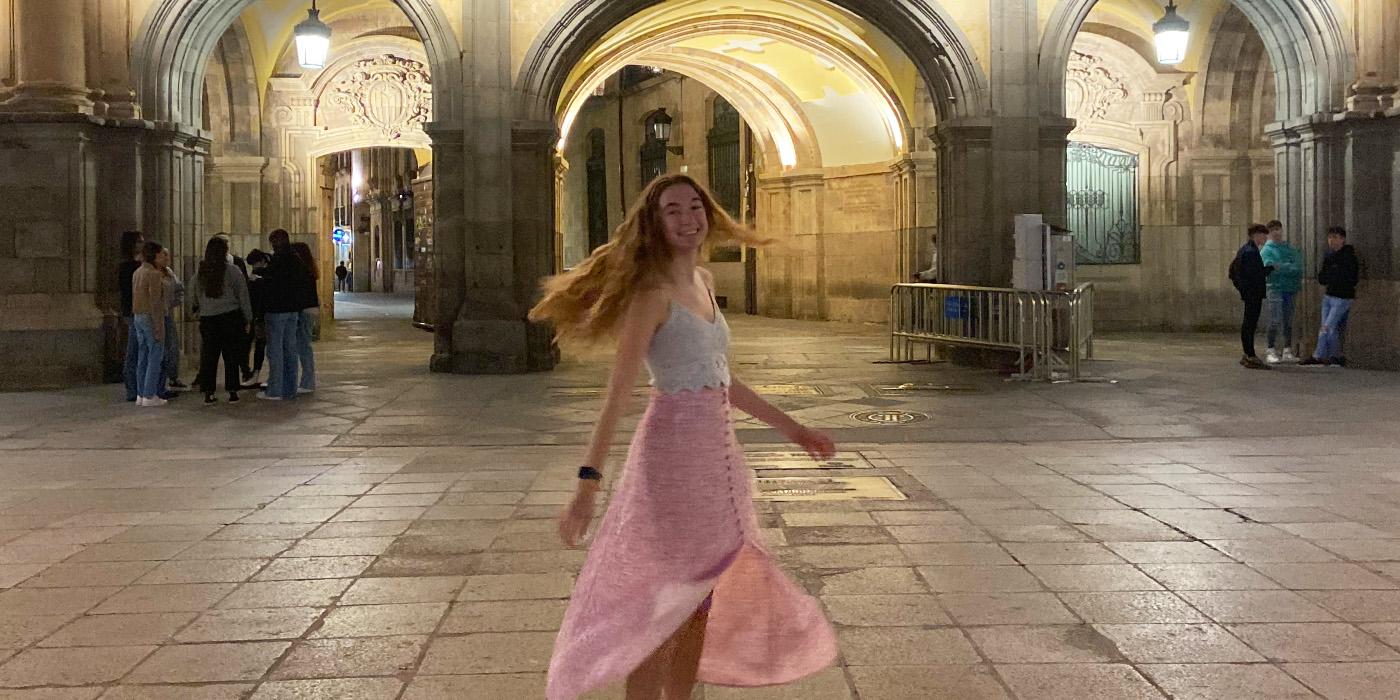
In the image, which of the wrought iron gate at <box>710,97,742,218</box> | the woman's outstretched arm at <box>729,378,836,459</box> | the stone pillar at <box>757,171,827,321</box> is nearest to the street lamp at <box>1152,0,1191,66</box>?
the stone pillar at <box>757,171,827,321</box>

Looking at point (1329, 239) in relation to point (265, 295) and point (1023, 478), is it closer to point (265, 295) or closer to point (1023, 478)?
point (1023, 478)

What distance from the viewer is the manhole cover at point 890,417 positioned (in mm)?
9562

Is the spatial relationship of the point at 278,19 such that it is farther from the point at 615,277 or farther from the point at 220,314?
the point at 615,277

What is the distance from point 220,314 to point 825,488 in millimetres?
6781

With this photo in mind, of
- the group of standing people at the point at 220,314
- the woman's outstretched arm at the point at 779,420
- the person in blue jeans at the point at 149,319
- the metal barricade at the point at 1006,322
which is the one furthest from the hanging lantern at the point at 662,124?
the woman's outstretched arm at the point at 779,420

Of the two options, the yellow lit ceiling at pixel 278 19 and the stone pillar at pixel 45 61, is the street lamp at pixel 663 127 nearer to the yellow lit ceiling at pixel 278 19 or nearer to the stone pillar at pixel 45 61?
the yellow lit ceiling at pixel 278 19

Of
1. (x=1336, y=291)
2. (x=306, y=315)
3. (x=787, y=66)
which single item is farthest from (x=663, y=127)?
(x=306, y=315)

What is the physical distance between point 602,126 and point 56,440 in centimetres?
3083

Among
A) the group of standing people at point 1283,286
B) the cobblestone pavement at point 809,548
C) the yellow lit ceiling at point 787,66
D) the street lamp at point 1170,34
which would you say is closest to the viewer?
the cobblestone pavement at point 809,548

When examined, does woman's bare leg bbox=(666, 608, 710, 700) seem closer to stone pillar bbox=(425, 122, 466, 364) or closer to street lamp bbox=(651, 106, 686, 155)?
stone pillar bbox=(425, 122, 466, 364)

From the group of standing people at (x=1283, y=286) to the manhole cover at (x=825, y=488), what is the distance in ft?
27.4

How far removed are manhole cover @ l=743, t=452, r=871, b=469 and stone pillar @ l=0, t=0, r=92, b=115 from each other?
892cm

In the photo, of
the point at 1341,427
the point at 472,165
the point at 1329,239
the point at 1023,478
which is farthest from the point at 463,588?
the point at 1329,239

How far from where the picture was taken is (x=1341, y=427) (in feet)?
29.5
